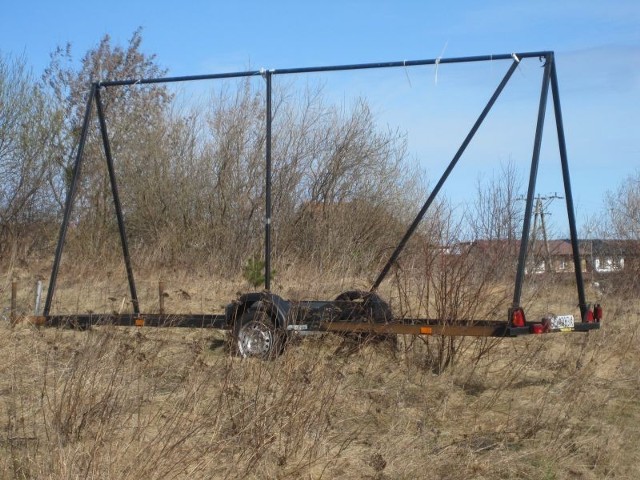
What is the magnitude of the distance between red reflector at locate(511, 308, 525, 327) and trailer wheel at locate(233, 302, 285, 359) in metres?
2.22

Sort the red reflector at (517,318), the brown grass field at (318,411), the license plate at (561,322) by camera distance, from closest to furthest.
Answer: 1. the brown grass field at (318,411)
2. the red reflector at (517,318)
3. the license plate at (561,322)

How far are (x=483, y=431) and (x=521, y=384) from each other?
1.80 metres

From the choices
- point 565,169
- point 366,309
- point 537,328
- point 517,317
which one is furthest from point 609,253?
point 517,317

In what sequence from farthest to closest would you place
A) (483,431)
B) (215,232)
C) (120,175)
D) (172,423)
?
1. (120,175)
2. (215,232)
3. (483,431)
4. (172,423)

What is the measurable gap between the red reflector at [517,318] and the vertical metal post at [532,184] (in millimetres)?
62

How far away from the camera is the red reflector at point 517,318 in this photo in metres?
8.18

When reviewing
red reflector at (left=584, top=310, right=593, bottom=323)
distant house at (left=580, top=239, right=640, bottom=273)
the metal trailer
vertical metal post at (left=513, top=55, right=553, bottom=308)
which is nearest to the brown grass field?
the metal trailer

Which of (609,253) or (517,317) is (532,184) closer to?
(517,317)

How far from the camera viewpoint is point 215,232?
21.7 metres

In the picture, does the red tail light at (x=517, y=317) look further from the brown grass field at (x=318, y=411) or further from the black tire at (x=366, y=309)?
the black tire at (x=366, y=309)

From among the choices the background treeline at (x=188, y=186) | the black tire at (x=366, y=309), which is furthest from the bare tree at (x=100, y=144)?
the black tire at (x=366, y=309)

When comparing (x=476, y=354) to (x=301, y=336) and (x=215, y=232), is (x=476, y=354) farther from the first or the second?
(x=215, y=232)

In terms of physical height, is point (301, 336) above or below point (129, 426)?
above

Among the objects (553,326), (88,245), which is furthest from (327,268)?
(553,326)
